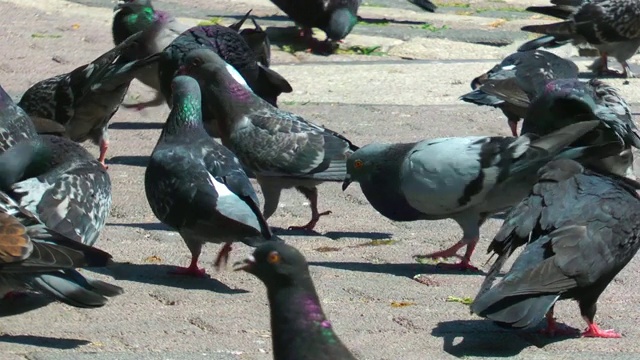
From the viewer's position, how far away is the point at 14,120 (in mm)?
6434

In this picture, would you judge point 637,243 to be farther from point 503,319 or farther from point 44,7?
point 44,7

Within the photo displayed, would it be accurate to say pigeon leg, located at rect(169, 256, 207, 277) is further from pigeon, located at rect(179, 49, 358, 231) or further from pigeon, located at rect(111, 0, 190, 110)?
pigeon, located at rect(111, 0, 190, 110)

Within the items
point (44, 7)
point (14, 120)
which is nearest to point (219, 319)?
point (14, 120)

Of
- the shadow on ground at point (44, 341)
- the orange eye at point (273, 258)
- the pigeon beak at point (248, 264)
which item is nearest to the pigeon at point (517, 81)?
the shadow on ground at point (44, 341)

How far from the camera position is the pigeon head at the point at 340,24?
38.1 ft

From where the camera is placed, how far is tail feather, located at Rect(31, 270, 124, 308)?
181 inches

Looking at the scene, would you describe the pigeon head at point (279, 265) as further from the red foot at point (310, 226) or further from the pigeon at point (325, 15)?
the pigeon at point (325, 15)

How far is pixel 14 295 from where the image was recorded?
519cm

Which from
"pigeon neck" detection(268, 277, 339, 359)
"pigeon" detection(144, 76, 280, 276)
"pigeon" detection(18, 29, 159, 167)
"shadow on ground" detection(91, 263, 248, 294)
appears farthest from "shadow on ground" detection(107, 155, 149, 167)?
"pigeon neck" detection(268, 277, 339, 359)

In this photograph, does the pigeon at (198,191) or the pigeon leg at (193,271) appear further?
the pigeon leg at (193,271)

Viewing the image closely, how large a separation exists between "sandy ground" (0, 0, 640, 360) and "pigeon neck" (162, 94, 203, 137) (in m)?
0.62

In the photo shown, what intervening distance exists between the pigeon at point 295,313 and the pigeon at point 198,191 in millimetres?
1667

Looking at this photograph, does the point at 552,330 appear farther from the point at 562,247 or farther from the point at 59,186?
the point at 59,186

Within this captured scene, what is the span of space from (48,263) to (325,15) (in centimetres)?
747
